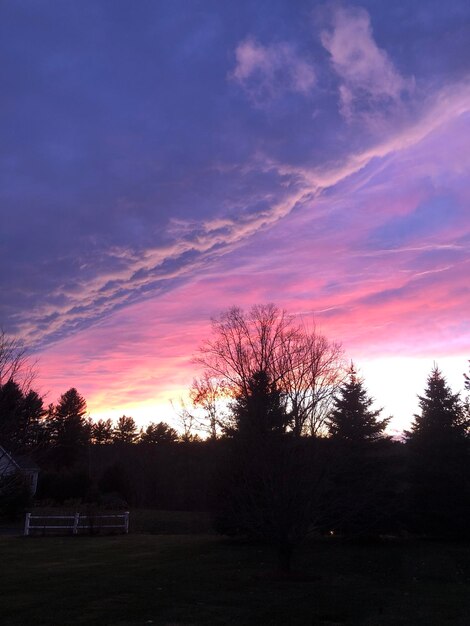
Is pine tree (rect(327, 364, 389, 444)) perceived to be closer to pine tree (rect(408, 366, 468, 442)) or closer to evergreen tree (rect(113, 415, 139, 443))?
pine tree (rect(408, 366, 468, 442))

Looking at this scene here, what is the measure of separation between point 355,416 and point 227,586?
12.9m

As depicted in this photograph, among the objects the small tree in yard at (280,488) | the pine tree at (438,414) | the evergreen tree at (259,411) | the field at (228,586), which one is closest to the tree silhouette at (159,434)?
the pine tree at (438,414)

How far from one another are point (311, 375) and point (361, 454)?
741 cm

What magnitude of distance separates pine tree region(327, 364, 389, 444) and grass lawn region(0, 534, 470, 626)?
4586 mm

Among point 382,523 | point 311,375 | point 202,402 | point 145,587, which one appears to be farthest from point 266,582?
point 202,402

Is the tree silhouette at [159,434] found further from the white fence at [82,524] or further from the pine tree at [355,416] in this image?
the pine tree at [355,416]

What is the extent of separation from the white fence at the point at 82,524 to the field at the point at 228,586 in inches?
202

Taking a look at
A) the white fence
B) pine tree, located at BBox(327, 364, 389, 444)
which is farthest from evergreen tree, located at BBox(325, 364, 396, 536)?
the white fence

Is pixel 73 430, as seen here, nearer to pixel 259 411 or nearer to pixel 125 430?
pixel 125 430

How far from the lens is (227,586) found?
11.7 metres

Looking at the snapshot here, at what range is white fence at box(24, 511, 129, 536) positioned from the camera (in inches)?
995

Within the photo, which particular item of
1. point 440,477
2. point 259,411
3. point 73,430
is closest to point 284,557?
point 259,411

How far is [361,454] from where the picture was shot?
878 inches

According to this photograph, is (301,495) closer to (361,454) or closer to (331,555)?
(331,555)
